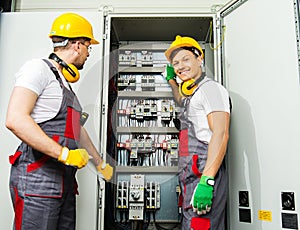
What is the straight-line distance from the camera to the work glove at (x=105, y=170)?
7.22 ft

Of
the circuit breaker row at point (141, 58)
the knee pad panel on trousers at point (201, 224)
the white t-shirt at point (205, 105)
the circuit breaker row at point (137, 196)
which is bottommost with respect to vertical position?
the knee pad panel on trousers at point (201, 224)

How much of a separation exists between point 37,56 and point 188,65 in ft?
3.39

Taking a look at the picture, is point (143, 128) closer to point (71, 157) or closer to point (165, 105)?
point (165, 105)

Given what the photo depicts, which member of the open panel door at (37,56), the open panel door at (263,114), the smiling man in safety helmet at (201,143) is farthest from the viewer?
the open panel door at (37,56)

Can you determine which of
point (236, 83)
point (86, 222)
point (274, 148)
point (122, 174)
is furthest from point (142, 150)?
point (274, 148)

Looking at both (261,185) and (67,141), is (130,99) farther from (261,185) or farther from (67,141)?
(261,185)

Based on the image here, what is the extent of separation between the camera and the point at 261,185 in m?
1.94

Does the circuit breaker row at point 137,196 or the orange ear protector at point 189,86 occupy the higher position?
the orange ear protector at point 189,86

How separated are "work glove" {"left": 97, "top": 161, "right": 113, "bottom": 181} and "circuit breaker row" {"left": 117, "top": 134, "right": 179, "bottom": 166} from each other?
36 cm

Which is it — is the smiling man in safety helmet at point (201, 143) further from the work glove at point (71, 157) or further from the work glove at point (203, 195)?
the work glove at point (71, 157)

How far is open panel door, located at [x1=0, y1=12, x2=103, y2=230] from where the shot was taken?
2.28 m

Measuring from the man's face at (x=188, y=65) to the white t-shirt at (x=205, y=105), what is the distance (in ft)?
0.33

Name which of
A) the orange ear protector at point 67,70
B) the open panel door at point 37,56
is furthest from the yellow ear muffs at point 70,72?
→ the open panel door at point 37,56

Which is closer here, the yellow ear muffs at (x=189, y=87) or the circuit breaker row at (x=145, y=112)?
the yellow ear muffs at (x=189, y=87)
